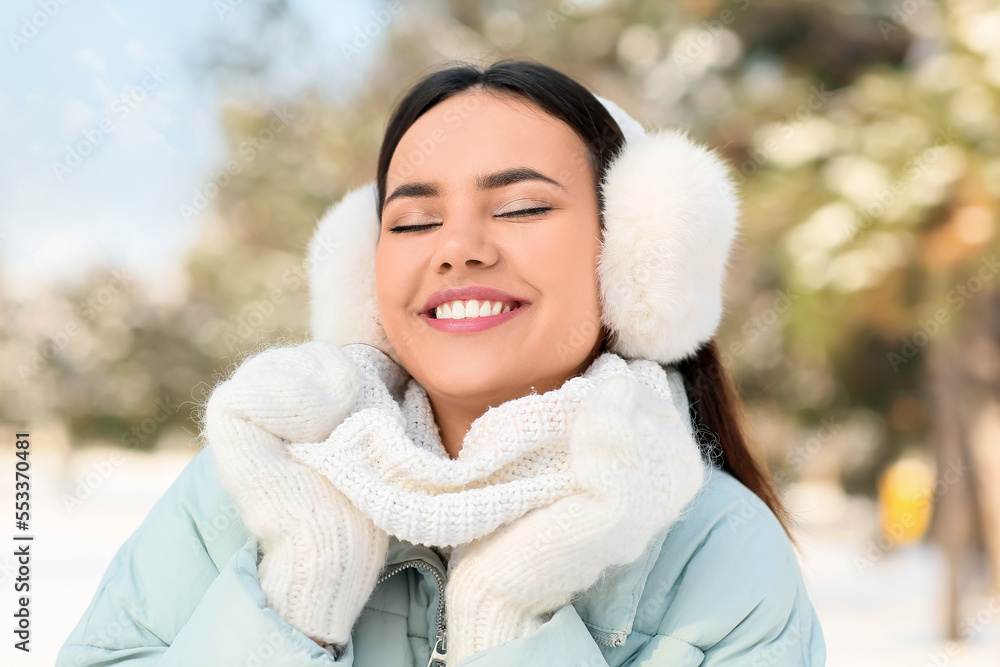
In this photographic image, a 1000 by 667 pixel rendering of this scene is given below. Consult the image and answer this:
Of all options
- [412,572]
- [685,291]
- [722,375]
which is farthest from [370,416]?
[722,375]

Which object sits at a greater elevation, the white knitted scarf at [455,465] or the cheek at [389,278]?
the cheek at [389,278]

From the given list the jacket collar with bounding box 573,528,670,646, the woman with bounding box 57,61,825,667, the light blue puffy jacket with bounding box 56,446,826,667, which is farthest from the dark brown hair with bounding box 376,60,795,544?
the jacket collar with bounding box 573,528,670,646

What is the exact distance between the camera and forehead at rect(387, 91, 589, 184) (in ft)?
4.73

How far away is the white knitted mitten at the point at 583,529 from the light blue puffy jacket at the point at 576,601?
0.07 metres

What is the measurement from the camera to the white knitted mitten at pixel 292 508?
1213 mm

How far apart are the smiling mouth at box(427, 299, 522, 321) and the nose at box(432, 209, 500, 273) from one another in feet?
0.21

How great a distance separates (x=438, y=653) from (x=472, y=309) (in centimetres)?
58

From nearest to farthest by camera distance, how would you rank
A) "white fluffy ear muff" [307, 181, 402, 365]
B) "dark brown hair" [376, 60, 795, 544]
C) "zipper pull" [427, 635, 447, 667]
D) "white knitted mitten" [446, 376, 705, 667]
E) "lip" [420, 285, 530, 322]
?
"white knitted mitten" [446, 376, 705, 667], "zipper pull" [427, 635, 447, 667], "lip" [420, 285, 530, 322], "dark brown hair" [376, 60, 795, 544], "white fluffy ear muff" [307, 181, 402, 365]

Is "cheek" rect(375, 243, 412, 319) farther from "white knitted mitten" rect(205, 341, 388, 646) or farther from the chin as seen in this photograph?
"white knitted mitten" rect(205, 341, 388, 646)

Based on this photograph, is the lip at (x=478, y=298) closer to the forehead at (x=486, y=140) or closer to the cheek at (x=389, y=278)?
the cheek at (x=389, y=278)

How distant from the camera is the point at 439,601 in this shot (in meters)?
1.36

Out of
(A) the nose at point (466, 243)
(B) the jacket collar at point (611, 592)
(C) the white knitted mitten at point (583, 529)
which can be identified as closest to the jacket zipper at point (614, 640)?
(B) the jacket collar at point (611, 592)

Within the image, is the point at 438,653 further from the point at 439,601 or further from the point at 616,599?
the point at 616,599

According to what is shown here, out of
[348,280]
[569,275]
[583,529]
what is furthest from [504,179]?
[583,529]
